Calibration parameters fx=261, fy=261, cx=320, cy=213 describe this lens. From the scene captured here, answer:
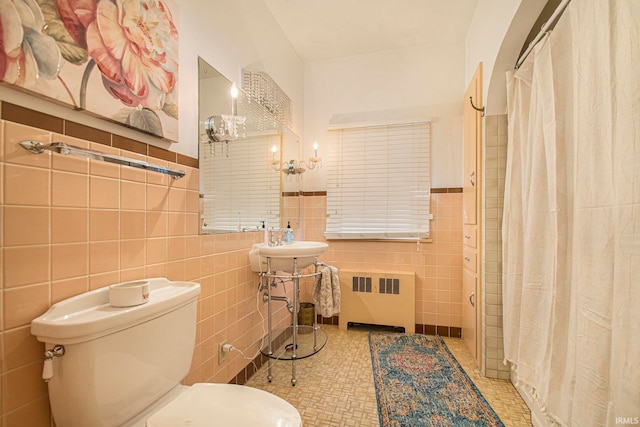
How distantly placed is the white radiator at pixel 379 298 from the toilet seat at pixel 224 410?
1646mm

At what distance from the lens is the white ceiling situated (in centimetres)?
198

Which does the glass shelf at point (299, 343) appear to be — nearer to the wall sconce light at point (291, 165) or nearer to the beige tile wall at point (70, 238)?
the beige tile wall at point (70, 238)

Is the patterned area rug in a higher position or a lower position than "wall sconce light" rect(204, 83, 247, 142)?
lower

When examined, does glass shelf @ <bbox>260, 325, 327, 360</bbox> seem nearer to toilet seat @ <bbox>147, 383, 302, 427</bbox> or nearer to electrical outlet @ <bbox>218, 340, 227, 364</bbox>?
electrical outlet @ <bbox>218, 340, 227, 364</bbox>

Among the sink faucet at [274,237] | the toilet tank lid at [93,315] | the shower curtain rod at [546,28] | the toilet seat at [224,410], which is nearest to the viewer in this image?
the toilet tank lid at [93,315]

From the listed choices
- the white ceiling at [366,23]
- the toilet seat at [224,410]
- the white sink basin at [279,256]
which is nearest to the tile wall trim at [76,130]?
the white sink basin at [279,256]

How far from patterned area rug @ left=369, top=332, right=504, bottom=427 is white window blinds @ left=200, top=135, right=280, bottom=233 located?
1.33 metres

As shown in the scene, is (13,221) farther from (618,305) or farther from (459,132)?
(459,132)

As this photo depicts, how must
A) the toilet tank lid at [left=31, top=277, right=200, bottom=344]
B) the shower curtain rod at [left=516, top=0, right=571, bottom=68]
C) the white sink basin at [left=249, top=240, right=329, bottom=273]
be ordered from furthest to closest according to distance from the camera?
the white sink basin at [left=249, top=240, right=329, bottom=273]
the shower curtain rod at [left=516, top=0, right=571, bottom=68]
the toilet tank lid at [left=31, top=277, right=200, bottom=344]

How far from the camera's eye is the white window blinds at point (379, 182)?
2.43 metres

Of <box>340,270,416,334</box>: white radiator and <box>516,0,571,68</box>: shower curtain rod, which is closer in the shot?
<box>516,0,571,68</box>: shower curtain rod

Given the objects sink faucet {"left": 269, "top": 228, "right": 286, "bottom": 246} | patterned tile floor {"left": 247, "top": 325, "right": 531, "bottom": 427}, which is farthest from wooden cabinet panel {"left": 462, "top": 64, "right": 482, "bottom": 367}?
sink faucet {"left": 269, "top": 228, "right": 286, "bottom": 246}

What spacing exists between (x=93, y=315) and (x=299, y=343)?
1749 mm

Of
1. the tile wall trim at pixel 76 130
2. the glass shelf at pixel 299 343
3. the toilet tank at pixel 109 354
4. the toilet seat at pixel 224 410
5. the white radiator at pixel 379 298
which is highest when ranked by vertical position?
the tile wall trim at pixel 76 130
